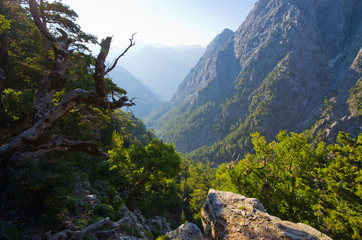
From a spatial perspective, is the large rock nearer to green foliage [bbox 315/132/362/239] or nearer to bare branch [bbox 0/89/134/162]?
green foliage [bbox 315/132/362/239]

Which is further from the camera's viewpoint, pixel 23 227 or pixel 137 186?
pixel 137 186

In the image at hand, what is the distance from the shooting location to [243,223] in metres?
9.78

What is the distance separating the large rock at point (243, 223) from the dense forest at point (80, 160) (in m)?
5.01

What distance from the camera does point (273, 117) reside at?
18762 cm

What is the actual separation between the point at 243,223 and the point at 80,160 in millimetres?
16676

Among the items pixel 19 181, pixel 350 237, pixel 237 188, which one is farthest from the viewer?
pixel 237 188

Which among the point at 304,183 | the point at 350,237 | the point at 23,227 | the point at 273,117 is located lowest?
the point at 23,227

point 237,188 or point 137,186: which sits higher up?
point 237,188

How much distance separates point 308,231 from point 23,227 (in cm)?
1288

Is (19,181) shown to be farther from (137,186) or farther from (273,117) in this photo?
(273,117)

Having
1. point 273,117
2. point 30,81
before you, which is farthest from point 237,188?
point 273,117

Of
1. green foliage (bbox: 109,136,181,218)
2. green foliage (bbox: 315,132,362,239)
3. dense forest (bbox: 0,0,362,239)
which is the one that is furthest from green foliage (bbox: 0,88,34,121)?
green foliage (bbox: 315,132,362,239)

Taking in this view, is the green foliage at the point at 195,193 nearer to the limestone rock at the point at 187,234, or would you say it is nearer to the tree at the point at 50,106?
the limestone rock at the point at 187,234

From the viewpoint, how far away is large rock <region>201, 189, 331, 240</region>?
28.3ft
